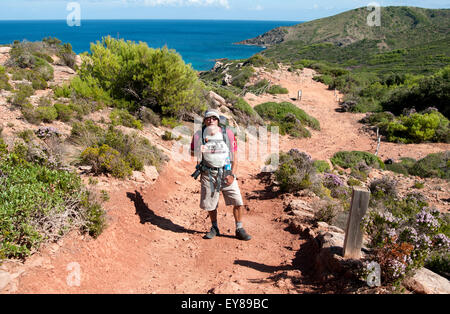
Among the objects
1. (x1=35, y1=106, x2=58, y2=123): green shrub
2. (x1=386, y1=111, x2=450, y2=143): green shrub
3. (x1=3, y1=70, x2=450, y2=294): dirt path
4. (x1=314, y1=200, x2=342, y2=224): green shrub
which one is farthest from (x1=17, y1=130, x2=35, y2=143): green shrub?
(x1=386, y1=111, x2=450, y2=143): green shrub

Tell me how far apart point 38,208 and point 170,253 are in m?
2.05

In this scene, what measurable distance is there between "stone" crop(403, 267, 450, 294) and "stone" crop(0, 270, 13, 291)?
14.0ft

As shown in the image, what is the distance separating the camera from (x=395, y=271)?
3.19 metres

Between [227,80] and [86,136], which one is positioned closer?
[86,136]

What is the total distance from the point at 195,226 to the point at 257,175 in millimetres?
3764

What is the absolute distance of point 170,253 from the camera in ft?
15.8

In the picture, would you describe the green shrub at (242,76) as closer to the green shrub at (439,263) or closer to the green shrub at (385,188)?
the green shrub at (385,188)

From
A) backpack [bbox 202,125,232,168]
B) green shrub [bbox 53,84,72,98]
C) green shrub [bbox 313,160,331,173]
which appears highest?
green shrub [bbox 53,84,72,98]

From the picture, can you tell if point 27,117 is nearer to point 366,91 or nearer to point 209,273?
point 209,273

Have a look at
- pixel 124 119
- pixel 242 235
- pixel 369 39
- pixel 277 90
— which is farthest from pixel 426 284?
pixel 369 39

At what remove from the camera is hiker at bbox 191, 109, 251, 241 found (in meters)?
4.65

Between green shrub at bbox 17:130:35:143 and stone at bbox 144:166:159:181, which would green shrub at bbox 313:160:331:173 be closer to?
stone at bbox 144:166:159:181

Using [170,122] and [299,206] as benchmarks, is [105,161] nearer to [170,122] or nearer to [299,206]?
[299,206]

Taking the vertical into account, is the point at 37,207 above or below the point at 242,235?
above
